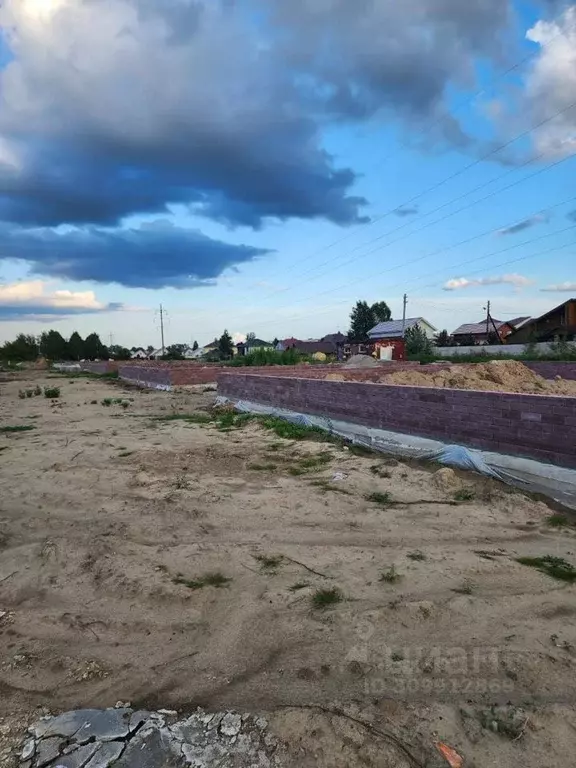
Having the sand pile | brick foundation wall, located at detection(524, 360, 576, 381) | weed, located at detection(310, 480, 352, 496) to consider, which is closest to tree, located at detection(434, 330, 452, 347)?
brick foundation wall, located at detection(524, 360, 576, 381)

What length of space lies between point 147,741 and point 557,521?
12.6ft

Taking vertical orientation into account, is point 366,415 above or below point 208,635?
above

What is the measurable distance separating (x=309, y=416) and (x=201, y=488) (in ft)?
13.7

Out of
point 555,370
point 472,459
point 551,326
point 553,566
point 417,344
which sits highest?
point 551,326

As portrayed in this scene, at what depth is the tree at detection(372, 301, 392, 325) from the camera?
79.6 m

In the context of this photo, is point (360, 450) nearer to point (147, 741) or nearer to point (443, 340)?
point (147, 741)

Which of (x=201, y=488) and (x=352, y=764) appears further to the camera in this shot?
(x=201, y=488)

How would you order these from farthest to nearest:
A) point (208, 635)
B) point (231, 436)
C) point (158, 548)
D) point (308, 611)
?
point (231, 436), point (158, 548), point (308, 611), point (208, 635)

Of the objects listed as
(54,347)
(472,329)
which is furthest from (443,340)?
(54,347)

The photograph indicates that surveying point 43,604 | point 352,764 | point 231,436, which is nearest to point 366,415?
point 231,436

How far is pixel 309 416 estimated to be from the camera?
9.69 meters

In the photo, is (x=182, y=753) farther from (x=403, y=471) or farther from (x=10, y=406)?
(x=10, y=406)

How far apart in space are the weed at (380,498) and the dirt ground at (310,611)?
54 mm

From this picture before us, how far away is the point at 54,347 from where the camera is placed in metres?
82.8
